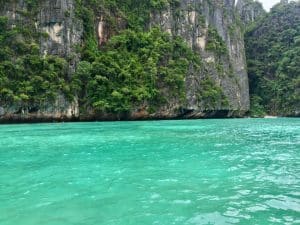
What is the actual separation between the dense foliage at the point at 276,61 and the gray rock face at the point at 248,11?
317 inches

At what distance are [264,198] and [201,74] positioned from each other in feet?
135

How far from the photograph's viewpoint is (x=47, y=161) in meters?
9.31

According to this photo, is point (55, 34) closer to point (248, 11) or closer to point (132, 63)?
point (132, 63)

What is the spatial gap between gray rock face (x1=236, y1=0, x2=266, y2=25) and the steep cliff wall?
80.8 ft

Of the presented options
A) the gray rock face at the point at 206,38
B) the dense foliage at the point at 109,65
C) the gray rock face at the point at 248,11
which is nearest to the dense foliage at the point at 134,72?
the dense foliage at the point at 109,65

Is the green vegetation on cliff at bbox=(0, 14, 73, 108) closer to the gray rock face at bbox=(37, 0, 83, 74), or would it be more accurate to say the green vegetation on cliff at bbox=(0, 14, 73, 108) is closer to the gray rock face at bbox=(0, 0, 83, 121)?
the gray rock face at bbox=(0, 0, 83, 121)

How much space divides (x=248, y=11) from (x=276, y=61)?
2224 cm

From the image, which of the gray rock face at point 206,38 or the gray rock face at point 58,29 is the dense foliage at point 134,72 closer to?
the gray rock face at point 58,29

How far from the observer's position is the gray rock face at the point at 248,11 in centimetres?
7738

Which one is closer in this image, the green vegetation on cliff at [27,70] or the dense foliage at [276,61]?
the green vegetation on cliff at [27,70]

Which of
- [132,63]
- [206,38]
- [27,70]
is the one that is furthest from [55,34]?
[206,38]

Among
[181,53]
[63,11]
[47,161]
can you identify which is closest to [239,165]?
[47,161]

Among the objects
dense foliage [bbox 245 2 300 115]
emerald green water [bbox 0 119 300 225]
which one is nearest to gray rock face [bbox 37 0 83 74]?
emerald green water [bbox 0 119 300 225]

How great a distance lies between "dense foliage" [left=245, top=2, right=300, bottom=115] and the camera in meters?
54.9
